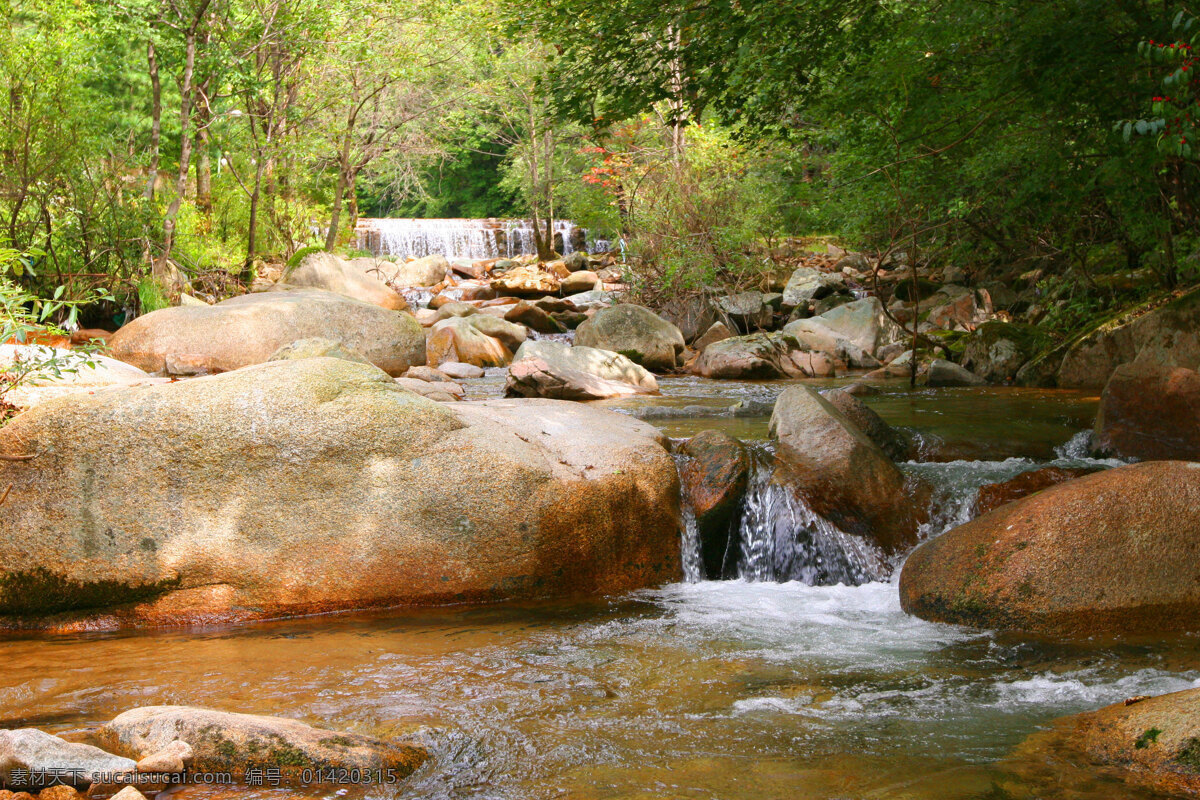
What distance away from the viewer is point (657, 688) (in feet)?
12.8

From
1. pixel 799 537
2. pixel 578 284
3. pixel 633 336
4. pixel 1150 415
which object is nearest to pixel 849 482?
pixel 799 537

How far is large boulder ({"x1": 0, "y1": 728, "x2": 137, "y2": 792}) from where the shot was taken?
8.63 feet

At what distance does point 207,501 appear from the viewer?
495 centimetres

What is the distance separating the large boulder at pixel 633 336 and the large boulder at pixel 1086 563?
9.77 m

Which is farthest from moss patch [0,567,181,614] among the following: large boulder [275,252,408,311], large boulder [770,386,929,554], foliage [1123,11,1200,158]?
large boulder [275,252,408,311]

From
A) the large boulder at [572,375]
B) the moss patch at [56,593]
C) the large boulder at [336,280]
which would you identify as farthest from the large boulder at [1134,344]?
the large boulder at [336,280]

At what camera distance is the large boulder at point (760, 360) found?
14.1 meters

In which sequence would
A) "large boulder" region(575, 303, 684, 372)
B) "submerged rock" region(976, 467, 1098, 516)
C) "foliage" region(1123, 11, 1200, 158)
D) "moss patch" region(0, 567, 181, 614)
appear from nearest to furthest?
"foliage" region(1123, 11, 1200, 158), "moss patch" region(0, 567, 181, 614), "submerged rock" region(976, 467, 1098, 516), "large boulder" region(575, 303, 684, 372)

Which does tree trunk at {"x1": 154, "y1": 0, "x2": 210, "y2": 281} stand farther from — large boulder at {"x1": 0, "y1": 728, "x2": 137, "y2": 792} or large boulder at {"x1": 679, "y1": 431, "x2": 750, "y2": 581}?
large boulder at {"x1": 0, "y1": 728, "x2": 137, "y2": 792}

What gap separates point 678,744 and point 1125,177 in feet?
27.4

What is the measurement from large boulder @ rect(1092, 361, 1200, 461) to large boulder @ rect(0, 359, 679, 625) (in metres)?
4.57

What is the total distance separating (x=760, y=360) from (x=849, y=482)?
7.90m

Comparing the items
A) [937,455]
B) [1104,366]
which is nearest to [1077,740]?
[937,455]

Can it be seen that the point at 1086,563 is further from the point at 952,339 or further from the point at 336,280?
the point at 336,280
